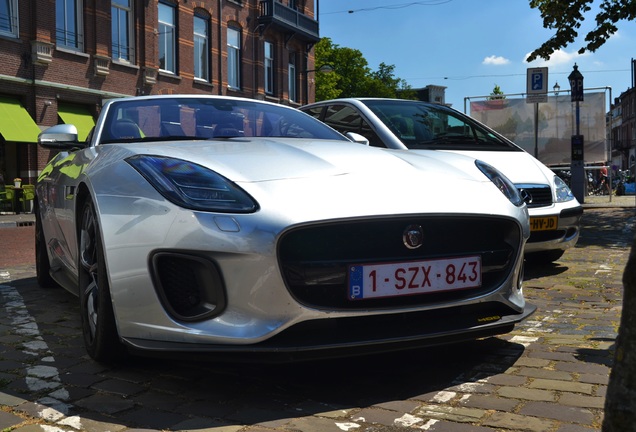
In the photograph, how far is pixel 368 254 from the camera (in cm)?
273

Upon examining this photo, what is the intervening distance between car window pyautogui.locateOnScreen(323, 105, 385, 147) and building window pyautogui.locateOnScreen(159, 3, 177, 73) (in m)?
19.8

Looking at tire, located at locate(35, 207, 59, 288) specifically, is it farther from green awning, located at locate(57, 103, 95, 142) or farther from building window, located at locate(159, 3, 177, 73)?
building window, located at locate(159, 3, 177, 73)

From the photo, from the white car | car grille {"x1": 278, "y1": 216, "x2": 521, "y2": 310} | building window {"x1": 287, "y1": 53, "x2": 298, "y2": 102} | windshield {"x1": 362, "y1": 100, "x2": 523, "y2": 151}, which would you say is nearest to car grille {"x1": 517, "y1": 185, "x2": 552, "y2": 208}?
the white car

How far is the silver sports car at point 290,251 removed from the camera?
261cm

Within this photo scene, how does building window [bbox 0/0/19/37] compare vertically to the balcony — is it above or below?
below

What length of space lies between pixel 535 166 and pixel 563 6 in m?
10.3

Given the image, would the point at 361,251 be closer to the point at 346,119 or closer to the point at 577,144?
the point at 346,119

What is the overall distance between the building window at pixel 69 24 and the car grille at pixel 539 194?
1832 cm

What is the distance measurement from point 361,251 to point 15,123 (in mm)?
18651

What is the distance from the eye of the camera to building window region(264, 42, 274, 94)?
3275 centimetres

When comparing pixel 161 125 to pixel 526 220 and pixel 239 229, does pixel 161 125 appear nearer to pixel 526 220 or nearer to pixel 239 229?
pixel 239 229

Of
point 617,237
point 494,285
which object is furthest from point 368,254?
point 617,237

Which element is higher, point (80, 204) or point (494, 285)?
point (80, 204)

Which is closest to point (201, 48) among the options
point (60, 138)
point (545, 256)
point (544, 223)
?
point (545, 256)
